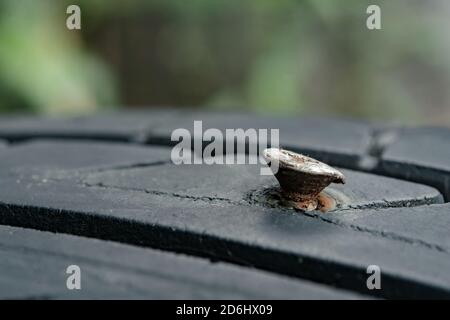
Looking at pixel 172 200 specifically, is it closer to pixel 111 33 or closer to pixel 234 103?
pixel 234 103

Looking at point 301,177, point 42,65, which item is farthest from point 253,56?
point 301,177

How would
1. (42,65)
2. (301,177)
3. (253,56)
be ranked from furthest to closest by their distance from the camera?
(253,56)
(42,65)
(301,177)

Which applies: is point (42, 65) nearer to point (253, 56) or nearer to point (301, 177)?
point (253, 56)

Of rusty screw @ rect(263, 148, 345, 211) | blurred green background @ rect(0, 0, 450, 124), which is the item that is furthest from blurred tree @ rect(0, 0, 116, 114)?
rusty screw @ rect(263, 148, 345, 211)

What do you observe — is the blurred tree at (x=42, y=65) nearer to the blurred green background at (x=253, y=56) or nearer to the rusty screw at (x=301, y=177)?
the blurred green background at (x=253, y=56)

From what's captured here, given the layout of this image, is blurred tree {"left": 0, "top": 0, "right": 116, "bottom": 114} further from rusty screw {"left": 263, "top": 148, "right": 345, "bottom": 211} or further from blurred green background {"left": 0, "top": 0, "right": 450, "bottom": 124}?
rusty screw {"left": 263, "top": 148, "right": 345, "bottom": 211}

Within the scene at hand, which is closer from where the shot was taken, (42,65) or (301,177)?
(301,177)
